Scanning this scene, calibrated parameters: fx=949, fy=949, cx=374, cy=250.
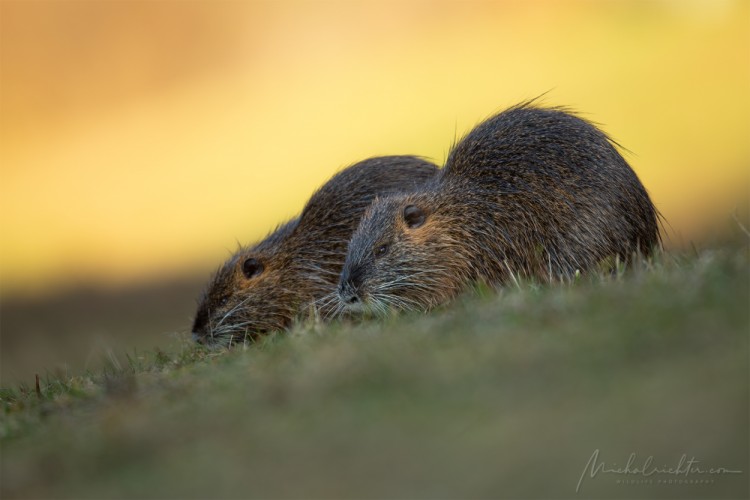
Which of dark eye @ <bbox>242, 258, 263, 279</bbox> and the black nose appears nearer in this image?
the black nose

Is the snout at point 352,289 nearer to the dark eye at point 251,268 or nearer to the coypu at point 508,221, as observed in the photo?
the coypu at point 508,221

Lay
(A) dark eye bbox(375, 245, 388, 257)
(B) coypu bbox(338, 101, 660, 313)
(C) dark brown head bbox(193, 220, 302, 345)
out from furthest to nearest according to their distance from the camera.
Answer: (C) dark brown head bbox(193, 220, 302, 345) → (A) dark eye bbox(375, 245, 388, 257) → (B) coypu bbox(338, 101, 660, 313)

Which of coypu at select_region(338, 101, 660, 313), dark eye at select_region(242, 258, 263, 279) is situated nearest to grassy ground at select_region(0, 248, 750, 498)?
coypu at select_region(338, 101, 660, 313)

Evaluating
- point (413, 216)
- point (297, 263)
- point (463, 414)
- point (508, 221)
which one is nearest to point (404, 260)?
point (413, 216)

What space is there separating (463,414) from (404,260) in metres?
3.17

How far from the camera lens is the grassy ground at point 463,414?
287 cm

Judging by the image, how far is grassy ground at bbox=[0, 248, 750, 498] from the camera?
9.41 ft

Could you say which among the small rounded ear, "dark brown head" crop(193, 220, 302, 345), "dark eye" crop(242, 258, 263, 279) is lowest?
"dark brown head" crop(193, 220, 302, 345)

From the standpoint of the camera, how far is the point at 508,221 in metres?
6.38

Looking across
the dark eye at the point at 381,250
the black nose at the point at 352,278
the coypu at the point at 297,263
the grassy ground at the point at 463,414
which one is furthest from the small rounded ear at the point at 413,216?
the grassy ground at the point at 463,414

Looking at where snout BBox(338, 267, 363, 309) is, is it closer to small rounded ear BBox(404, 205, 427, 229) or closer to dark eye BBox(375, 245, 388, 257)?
dark eye BBox(375, 245, 388, 257)

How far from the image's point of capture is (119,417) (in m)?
3.88

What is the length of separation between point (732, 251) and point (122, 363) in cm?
383

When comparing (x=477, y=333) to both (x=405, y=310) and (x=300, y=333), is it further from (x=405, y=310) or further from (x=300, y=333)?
(x=405, y=310)
